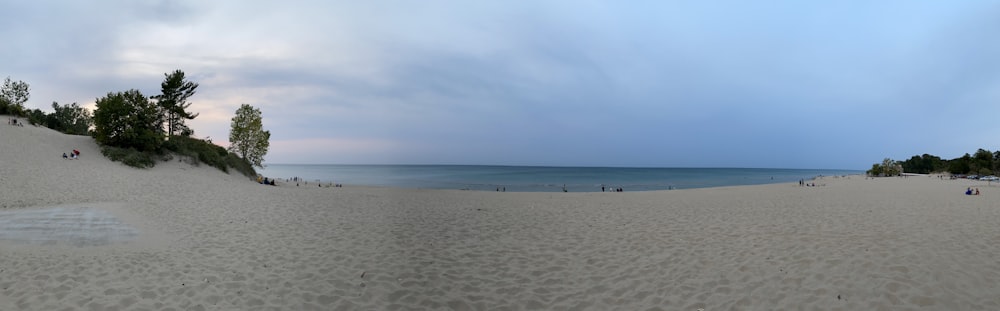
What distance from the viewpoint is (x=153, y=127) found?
30.7 metres

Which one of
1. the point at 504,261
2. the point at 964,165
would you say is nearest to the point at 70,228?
the point at 504,261

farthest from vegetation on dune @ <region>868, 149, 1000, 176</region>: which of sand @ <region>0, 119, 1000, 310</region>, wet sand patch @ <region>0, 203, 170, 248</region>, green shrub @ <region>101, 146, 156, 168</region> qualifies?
green shrub @ <region>101, 146, 156, 168</region>

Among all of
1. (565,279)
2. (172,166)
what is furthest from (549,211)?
(172,166)

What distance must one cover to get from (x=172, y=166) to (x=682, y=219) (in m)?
33.0

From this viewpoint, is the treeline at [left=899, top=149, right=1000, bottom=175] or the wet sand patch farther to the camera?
the treeline at [left=899, top=149, right=1000, bottom=175]

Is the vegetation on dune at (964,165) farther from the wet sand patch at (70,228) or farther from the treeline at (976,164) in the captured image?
the wet sand patch at (70,228)

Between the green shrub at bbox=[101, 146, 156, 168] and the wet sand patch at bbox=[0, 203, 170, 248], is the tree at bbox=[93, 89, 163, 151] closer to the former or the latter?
the green shrub at bbox=[101, 146, 156, 168]

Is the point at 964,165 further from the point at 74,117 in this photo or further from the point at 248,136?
the point at 74,117

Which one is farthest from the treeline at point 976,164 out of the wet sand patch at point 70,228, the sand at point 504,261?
the wet sand patch at point 70,228

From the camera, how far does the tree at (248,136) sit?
4078 centimetres

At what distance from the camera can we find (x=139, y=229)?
10141 millimetres

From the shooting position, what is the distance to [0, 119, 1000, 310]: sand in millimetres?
5863

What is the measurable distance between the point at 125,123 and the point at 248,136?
43.2ft

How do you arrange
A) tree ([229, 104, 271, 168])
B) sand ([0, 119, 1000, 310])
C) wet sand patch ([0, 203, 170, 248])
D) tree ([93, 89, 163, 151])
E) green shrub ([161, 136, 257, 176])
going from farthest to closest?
tree ([229, 104, 271, 168]) → green shrub ([161, 136, 257, 176]) → tree ([93, 89, 163, 151]) → wet sand patch ([0, 203, 170, 248]) → sand ([0, 119, 1000, 310])
